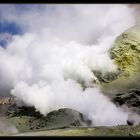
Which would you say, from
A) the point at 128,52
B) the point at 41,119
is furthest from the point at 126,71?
the point at 41,119

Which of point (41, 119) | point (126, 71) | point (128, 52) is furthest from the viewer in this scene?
point (128, 52)

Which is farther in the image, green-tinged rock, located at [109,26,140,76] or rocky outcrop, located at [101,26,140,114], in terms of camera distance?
green-tinged rock, located at [109,26,140,76]

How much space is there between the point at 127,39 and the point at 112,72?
6.85 metres

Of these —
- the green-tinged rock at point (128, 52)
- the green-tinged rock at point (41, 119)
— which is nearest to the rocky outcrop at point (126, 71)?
→ the green-tinged rock at point (128, 52)

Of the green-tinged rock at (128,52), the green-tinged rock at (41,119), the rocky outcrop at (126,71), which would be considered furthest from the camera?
the green-tinged rock at (128,52)

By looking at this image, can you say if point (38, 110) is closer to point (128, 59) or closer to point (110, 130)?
point (128, 59)

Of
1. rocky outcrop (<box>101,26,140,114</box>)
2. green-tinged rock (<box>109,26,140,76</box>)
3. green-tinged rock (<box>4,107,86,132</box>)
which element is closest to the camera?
green-tinged rock (<box>4,107,86,132</box>)

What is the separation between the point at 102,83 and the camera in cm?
5856

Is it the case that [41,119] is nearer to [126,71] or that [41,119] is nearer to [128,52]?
[126,71]

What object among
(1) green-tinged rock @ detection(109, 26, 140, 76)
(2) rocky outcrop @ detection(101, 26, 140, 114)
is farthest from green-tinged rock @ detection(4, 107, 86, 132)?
(1) green-tinged rock @ detection(109, 26, 140, 76)

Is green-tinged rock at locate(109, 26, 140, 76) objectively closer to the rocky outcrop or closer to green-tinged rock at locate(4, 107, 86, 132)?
the rocky outcrop

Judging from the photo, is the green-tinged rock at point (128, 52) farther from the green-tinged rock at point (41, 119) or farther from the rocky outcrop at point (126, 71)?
the green-tinged rock at point (41, 119)

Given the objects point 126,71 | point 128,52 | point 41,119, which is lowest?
point 41,119

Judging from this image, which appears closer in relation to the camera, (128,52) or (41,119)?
(41,119)
